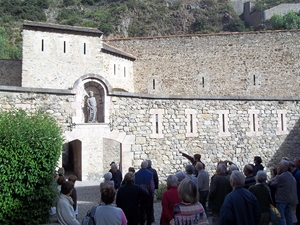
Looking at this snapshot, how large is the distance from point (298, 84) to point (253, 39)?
465 centimetres

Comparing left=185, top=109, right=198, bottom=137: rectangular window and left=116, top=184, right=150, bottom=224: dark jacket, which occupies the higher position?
left=185, top=109, right=198, bottom=137: rectangular window

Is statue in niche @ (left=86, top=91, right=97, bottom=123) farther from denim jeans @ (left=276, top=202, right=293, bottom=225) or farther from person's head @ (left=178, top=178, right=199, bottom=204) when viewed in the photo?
person's head @ (left=178, top=178, right=199, bottom=204)

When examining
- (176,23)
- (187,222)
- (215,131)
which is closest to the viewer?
(187,222)

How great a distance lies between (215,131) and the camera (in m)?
12.3

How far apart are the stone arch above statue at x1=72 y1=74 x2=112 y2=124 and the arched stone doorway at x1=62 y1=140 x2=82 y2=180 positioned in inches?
114

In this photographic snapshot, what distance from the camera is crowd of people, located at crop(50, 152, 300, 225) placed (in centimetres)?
366

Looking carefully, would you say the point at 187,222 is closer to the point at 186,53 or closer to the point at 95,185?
the point at 95,185

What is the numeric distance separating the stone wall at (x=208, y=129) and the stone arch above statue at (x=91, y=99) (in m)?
0.39

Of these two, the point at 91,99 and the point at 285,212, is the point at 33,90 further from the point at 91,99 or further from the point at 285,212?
the point at 285,212

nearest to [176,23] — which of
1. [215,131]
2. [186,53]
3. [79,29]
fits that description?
[186,53]

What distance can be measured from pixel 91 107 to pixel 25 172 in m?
5.02

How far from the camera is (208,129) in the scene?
12.3 metres

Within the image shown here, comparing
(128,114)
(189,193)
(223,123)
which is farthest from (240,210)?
(223,123)

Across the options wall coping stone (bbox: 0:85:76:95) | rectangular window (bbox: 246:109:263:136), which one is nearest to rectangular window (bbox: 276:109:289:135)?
rectangular window (bbox: 246:109:263:136)
